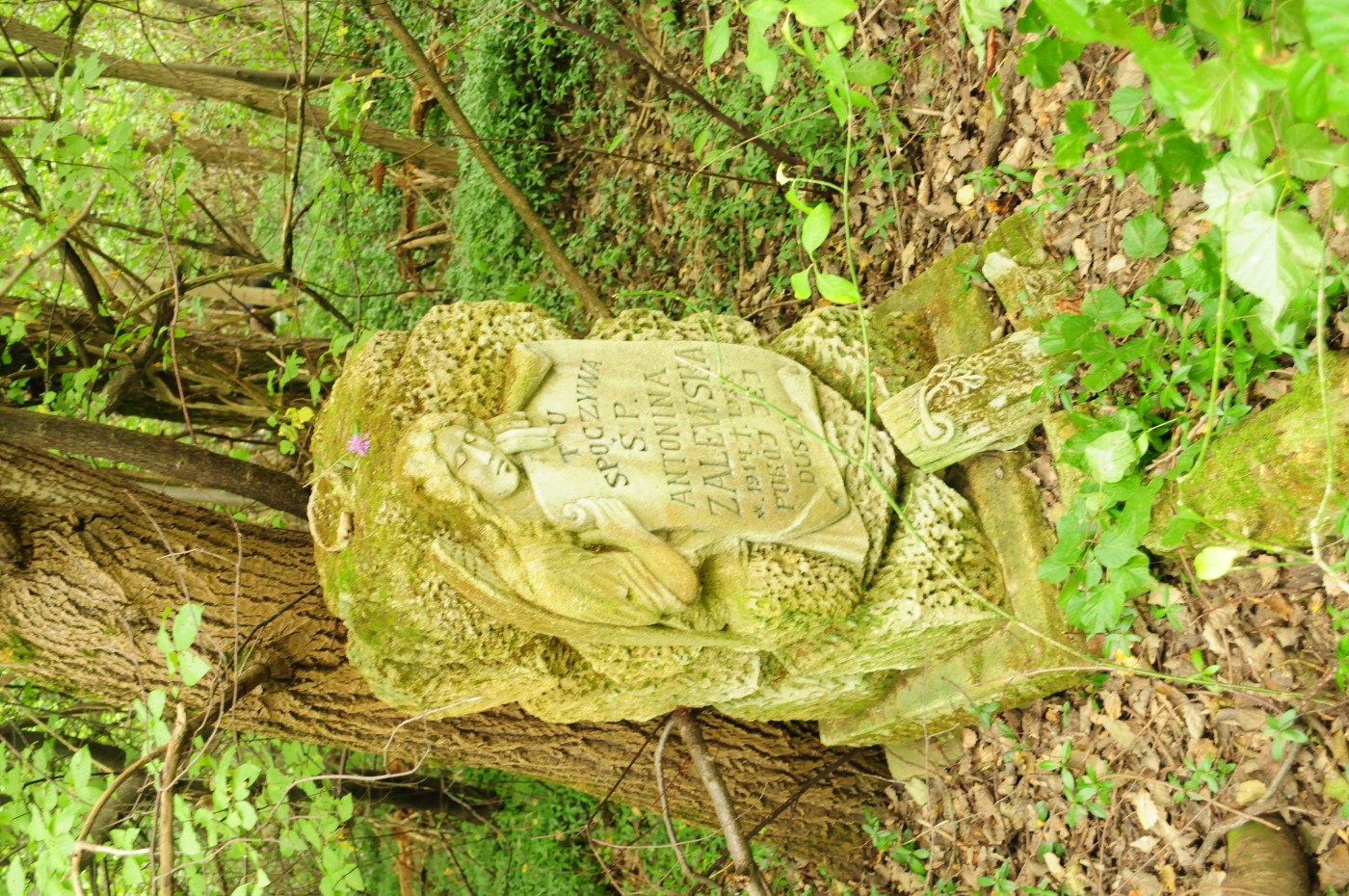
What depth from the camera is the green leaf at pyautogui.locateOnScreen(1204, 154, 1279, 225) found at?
53.8 inches

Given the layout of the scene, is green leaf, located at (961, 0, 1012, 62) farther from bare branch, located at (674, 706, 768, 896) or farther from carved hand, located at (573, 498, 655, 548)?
bare branch, located at (674, 706, 768, 896)

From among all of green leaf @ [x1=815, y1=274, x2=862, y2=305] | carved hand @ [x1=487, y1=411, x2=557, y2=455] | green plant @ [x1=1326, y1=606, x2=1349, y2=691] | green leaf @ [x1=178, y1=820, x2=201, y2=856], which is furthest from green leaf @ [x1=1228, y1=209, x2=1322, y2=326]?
green leaf @ [x1=178, y1=820, x2=201, y2=856]

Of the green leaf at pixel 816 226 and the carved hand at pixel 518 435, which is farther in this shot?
the carved hand at pixel 518 435

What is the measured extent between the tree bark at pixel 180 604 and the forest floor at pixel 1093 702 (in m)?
0.51

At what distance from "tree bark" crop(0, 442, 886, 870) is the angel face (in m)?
0.78

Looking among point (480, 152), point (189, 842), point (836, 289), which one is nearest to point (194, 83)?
point (480, 152)

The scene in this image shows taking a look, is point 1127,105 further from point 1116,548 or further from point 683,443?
point 683,443

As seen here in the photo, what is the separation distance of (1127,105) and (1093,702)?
62.8 inches

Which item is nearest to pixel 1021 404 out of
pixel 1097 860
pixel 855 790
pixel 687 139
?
pixel 1097 860

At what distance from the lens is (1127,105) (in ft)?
7.14

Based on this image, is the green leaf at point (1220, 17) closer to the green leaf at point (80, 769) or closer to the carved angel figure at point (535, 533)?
the carved angel figure at point (535, 533)

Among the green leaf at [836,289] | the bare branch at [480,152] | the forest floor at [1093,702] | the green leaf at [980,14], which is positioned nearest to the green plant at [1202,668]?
the forest floor at [1093,702]

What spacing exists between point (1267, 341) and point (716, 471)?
1.26 m

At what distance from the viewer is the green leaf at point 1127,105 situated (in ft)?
7.06
